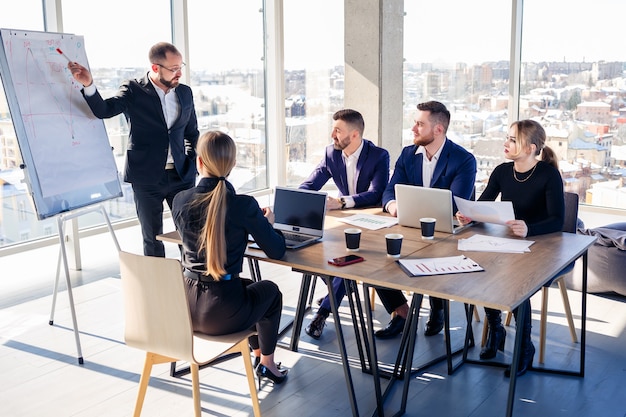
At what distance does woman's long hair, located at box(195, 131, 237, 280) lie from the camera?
287cm

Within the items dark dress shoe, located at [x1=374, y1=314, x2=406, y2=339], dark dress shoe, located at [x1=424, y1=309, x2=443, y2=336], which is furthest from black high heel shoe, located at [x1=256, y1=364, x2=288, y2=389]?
dark dress shoe, located at [x1=424, y1=309, x2=443, y2=336]

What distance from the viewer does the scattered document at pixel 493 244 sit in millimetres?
3242

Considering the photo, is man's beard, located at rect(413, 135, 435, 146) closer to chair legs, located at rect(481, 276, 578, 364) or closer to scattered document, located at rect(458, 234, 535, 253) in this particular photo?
scattered document, located at rect(458, 234, 535, 253)

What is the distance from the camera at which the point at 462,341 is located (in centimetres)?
404

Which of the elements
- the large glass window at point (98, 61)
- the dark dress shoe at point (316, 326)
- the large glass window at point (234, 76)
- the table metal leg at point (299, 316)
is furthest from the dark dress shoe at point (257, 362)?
the large glass window at point (234, 76)

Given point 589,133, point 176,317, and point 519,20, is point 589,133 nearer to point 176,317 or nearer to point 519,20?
point 519,20

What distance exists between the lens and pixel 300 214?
353 centimetres

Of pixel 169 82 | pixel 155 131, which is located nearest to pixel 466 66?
pixel 169 82

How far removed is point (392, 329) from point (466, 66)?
367 cm

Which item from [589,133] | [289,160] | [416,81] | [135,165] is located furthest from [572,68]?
[135,165]

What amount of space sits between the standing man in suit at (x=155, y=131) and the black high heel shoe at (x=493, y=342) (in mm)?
2193

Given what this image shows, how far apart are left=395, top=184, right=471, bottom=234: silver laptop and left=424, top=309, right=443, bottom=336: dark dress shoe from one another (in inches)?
28.5

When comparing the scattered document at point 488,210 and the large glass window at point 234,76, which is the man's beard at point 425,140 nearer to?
the scattered document at point 488,210

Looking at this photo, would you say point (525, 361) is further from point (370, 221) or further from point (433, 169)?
point (433, 169)
